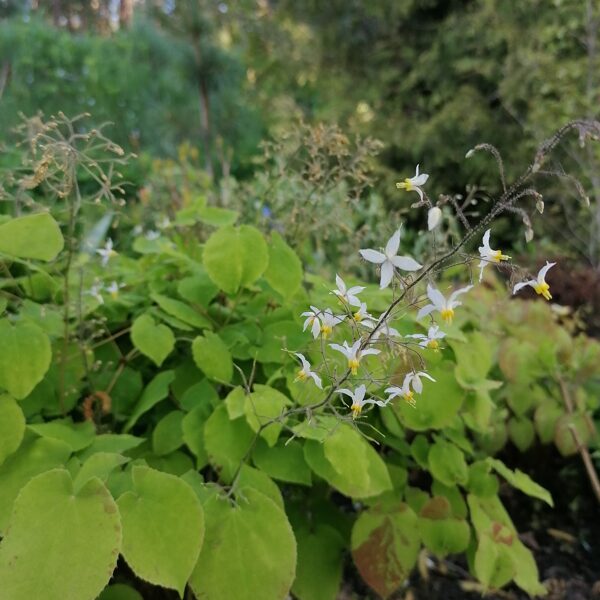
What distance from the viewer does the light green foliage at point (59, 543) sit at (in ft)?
2.10

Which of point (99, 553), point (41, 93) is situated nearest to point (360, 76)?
point (41, 93)

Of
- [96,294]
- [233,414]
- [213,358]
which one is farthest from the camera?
[96,294]

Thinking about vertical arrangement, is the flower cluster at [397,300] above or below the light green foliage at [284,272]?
above

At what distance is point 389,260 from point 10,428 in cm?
56

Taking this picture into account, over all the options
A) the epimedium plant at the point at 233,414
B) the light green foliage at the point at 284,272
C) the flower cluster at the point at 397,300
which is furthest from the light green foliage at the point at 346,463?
the light green foliage at the point at 284,272

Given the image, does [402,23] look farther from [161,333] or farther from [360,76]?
[161,333]

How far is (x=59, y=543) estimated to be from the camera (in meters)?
0.66

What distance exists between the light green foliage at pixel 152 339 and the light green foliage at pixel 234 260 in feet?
0.41

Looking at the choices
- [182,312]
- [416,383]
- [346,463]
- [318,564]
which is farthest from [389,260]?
[318,564]

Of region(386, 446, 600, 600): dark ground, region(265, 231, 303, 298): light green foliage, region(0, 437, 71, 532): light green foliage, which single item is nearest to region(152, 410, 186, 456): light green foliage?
region(0, 437, 71, 532): light green foliage

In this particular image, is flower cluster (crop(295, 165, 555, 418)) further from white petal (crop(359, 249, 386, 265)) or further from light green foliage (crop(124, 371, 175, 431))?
light green foliage (crop(124, 371, 175, 431))

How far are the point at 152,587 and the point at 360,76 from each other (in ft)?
22.9

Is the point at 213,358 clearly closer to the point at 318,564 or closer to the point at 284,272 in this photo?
the point at 284,272

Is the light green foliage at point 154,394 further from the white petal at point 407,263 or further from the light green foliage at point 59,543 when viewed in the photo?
the white petal at point 407,263
